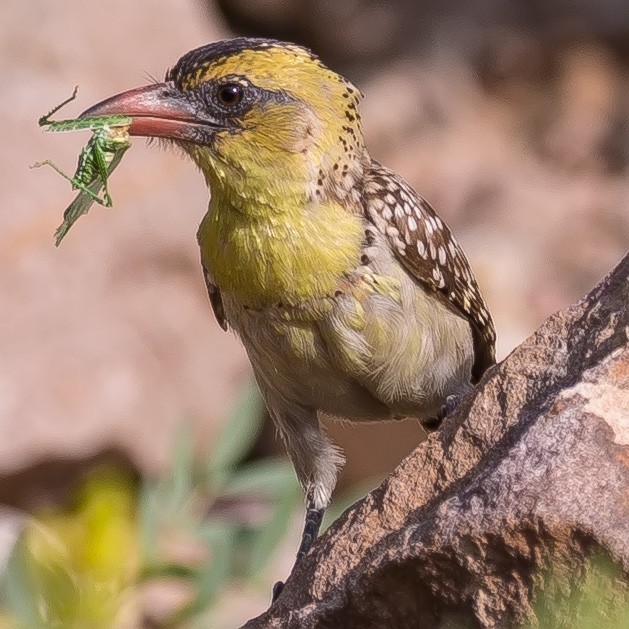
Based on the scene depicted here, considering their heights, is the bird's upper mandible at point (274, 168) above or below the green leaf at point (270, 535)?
above

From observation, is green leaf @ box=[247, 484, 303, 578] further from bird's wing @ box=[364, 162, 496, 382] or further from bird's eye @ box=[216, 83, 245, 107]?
bird's eye @ box=[216, 83, 245, 107]

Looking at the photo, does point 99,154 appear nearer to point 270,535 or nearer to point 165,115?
point 165,115

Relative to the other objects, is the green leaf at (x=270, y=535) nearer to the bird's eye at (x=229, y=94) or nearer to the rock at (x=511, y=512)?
the rock at (x=511, y=512)

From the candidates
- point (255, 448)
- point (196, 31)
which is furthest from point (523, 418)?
point (196, 31)

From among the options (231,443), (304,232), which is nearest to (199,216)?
(231,443)

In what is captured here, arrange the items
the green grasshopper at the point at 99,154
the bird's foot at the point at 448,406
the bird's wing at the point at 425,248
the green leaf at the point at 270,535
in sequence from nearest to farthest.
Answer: the green grasshopper at the point at 99,154 < the bird's wing at the point at 425,248 < the bird's foot at the point at 448,406 < the green leaf at the point at 270,535

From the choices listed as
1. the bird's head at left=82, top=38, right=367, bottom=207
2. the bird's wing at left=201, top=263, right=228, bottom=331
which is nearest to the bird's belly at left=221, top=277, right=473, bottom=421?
the bird's wing at left=201, top=263, right=228, bottom=331

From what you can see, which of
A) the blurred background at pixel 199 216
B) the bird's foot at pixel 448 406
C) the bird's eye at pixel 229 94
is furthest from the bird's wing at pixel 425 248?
the blurred background at pixel 199 216
